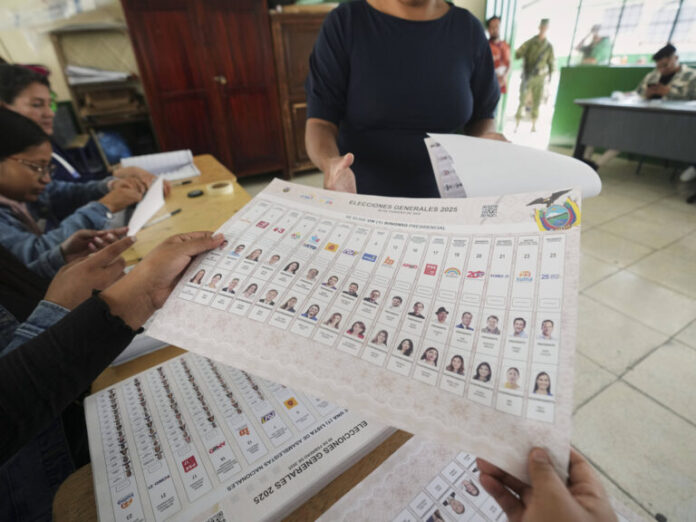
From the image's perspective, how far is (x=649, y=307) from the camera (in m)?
1.69

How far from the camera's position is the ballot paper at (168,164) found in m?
1.62

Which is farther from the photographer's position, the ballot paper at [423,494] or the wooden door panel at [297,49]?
the wooden door panel at [297,49]

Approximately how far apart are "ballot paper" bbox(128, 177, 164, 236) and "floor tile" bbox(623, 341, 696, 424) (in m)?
1.86

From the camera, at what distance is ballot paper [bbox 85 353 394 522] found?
1.17 ft

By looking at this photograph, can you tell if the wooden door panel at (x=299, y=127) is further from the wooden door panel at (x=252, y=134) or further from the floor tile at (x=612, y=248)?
the floor tile at (x=612, y=248)

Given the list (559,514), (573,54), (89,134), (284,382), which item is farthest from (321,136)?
(573,54)

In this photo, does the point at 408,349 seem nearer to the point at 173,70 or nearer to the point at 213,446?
the point at 213,446

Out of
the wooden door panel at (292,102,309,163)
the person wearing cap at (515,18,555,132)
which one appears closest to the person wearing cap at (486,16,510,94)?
the person wearing cap at (515,18,555,132)

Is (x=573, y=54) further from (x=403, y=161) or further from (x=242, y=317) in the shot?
(x=242, y=317)

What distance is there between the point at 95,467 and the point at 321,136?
27.8 inches

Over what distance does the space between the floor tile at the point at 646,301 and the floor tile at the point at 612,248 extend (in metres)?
0.17

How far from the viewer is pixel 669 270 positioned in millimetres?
1962

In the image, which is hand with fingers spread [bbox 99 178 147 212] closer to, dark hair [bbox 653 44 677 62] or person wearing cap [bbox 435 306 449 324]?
person wearing cap [bbox 435 306 449 324]

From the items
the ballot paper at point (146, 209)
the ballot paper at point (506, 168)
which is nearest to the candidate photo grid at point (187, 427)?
the ballot paper at point (506, 168)
